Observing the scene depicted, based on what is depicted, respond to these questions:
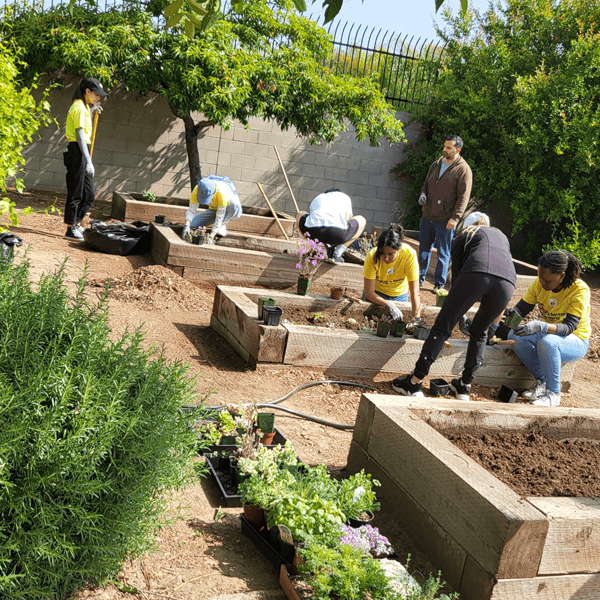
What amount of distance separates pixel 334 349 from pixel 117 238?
11.7 feet

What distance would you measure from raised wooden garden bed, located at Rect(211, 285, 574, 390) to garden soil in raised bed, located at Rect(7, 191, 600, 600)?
0.10m

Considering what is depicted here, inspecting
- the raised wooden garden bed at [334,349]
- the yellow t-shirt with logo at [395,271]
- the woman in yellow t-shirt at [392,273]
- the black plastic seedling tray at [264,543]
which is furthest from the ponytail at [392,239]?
the black plastic seedling tray at [264,543]

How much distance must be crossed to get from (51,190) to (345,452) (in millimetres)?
8321

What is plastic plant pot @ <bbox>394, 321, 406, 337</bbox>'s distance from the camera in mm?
5053

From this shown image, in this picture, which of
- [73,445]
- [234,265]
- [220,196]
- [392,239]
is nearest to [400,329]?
[392,239]

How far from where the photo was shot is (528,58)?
10602 mm

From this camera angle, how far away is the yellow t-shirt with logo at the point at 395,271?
5273mm

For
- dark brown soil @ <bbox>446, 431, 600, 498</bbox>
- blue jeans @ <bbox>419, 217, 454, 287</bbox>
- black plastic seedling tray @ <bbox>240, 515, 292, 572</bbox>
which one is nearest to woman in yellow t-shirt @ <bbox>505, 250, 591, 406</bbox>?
dark brown soil @ <bbox>446, 431, 600, 498</bbox>

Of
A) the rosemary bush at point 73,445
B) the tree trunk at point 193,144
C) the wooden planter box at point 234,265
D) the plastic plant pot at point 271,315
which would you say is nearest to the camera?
the rosemary bush at point 73,445

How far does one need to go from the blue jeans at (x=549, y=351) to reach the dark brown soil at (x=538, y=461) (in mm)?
1549

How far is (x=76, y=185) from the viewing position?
24.4 feet

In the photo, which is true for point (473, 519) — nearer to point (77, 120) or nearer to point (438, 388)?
point (438, 388)

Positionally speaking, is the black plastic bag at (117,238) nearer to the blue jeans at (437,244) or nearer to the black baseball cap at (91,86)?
the black baseball cap at (91,86)

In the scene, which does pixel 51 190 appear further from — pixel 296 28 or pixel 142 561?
pixel 142 561
